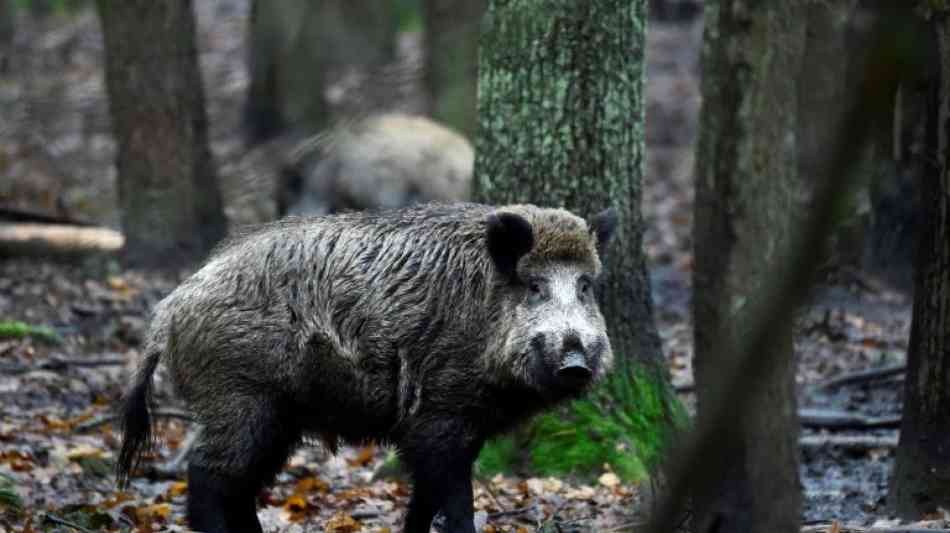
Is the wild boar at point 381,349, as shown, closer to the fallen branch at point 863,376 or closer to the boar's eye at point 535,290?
the boar's eye at point 535,290

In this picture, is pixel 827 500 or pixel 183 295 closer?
pixel 183 295

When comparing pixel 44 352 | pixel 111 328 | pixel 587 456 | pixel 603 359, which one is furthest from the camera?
pixel 111 328

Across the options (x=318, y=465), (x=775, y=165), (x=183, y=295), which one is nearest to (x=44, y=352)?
(x=318, y=465)

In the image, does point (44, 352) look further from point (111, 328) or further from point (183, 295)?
point (183, 295)

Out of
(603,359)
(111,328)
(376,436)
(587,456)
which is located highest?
(603,359)

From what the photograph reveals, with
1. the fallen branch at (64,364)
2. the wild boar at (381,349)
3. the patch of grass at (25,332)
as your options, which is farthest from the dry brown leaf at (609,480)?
the patch of grass at (25,332)

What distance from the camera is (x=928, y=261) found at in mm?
5992

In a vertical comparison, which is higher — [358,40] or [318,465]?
[358,40]

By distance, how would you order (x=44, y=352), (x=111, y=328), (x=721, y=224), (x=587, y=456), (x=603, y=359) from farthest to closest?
(x=111, y=328) < (x=44, y=352) < (x=721, y=224) < (x=587, y=456) < (x=603, y=359)

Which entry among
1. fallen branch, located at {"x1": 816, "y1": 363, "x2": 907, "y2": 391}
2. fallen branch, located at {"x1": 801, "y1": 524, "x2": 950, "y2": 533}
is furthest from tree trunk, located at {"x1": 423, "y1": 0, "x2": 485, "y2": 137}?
fallen branch, located at {"x1": 801, "y1": 524, "x2": 950, "y2": 533}

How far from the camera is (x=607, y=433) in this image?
7.07m

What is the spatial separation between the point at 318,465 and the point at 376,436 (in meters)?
2.12

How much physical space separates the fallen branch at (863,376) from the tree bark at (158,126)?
19.3 ft

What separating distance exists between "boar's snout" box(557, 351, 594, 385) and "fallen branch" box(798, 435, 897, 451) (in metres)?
3.15
